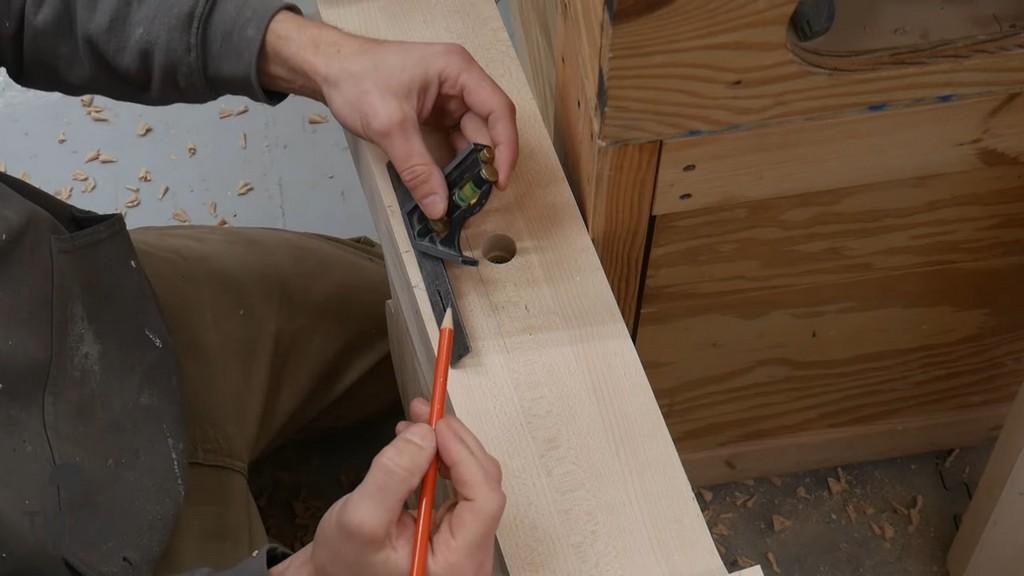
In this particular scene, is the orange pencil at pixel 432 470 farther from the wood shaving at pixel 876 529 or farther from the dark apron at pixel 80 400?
the wood shaving at pixel 876 529

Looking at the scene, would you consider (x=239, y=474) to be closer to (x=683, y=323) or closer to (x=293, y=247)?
(x=293, y=247)

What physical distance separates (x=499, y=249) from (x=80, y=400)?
42 cm

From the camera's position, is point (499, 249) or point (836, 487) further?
point (836, 487)

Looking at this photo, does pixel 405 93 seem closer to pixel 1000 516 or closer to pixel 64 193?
pixel 1000 516

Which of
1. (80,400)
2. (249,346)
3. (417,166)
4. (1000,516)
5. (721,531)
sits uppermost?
(417,166)

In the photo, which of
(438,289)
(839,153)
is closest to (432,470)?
(438,289)

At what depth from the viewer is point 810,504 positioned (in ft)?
4.77

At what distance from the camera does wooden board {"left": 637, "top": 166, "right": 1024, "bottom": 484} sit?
91 cm

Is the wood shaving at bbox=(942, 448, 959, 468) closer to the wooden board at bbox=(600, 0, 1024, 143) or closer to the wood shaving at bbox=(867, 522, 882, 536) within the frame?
the wood shaving at bbox=(867, 522, 882, 536)

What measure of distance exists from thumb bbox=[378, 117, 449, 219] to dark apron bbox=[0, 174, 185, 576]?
338 mm

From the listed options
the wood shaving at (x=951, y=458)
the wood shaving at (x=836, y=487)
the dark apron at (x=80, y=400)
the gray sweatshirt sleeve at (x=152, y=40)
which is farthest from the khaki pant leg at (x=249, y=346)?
the wood shaving at (x=951, y=458)

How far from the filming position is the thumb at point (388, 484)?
0.63 m

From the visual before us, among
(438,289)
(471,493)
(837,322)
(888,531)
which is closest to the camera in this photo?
(471,493)

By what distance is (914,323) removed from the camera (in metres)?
1.13
